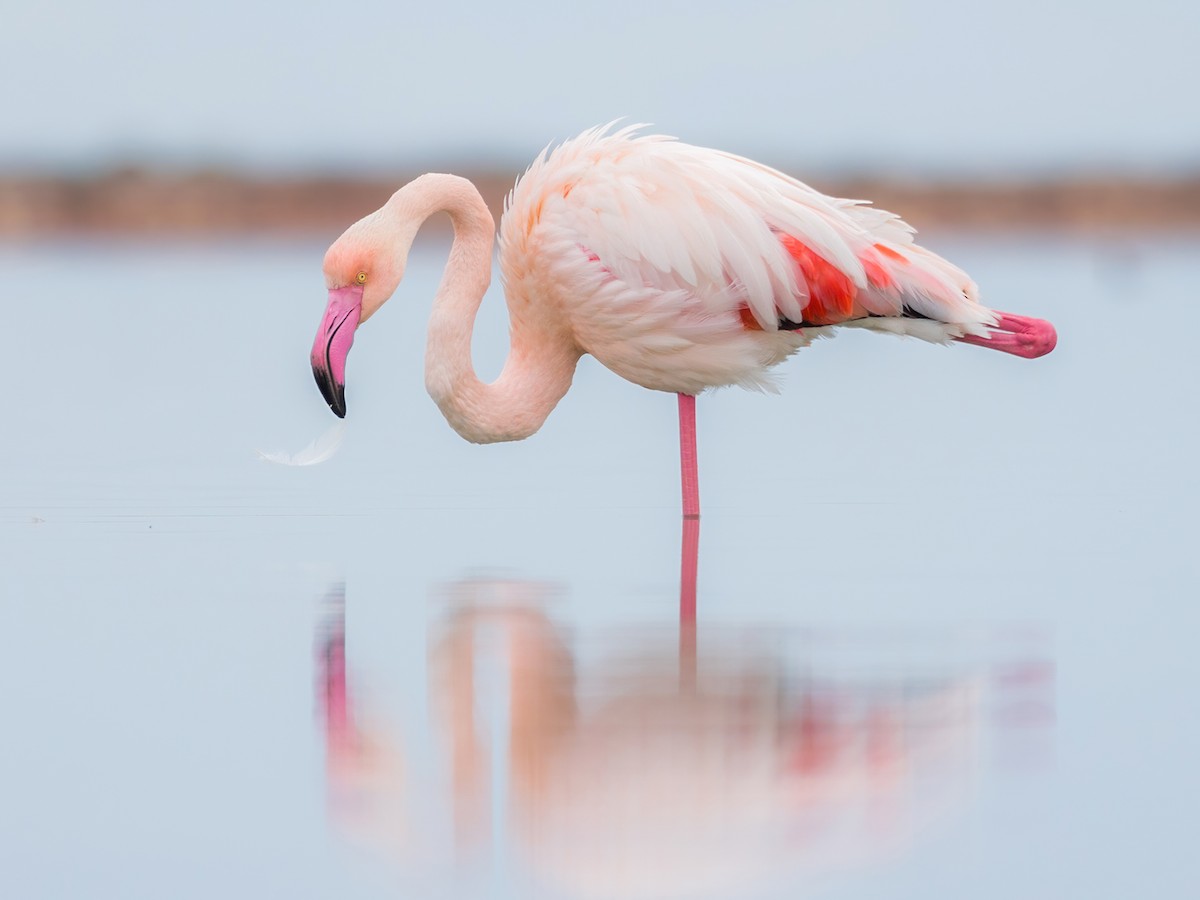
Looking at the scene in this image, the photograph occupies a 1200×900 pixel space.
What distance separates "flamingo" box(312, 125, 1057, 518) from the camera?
6.53m

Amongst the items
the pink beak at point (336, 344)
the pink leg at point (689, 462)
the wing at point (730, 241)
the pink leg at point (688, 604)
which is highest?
the wing at point (730, 241)

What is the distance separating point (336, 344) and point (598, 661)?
7.06 feet

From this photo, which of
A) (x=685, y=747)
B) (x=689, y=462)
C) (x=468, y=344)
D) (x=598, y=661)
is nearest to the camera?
(x=685, y=747)

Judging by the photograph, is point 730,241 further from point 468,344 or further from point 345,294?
point 345,294

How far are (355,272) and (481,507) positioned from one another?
112 centimetres

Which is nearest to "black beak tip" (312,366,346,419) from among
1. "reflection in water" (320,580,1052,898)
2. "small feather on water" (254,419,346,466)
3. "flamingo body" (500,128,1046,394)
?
"small feather on water" (254,419,346,466)

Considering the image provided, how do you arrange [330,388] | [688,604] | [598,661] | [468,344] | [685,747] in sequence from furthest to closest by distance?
1. [468,344]
2. [330,388]
3. [688,604]
4. [598,661]
5. [685,747]

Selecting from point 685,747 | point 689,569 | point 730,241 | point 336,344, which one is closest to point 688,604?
point 689,569

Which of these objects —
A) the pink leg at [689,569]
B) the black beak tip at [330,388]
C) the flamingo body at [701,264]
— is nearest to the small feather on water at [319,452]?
the black beak tip at [330,388]

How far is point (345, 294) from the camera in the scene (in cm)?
651

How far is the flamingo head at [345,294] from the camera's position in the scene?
254 inches

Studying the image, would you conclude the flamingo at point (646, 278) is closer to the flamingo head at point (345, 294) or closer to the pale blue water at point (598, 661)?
the flamingo head at point (345, 294)

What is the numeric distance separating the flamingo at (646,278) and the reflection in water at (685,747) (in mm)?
1739

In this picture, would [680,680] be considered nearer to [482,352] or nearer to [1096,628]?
[1096,628]
